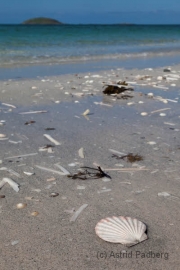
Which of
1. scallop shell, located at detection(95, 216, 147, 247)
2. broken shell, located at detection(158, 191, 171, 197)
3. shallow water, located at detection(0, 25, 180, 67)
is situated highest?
scallop shell, located at detection(95, 216, 147, 247)

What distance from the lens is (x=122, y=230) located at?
2.70 metres

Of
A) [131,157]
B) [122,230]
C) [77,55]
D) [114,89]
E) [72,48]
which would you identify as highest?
[122,230]

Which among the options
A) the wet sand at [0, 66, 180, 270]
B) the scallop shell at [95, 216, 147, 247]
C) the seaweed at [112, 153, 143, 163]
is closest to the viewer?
the wet sand at [0, 66, 180, 270]

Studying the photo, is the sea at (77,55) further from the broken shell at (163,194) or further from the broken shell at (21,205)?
the broken shell at (163,194)

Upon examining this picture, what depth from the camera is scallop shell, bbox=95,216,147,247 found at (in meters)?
2.64

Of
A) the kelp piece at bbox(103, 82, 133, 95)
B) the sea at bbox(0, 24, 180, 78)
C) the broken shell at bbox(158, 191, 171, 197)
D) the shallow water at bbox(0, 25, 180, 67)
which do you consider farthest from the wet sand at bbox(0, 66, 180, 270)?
the shallow water at bbox(0, 25, 180, 67)

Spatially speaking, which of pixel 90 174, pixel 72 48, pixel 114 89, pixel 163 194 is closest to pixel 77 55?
pixel 72 48

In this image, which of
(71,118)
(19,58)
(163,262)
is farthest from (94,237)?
(19,58)

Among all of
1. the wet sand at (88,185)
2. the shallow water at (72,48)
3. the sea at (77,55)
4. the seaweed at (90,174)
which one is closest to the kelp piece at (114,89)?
the wet sand at (88,185)

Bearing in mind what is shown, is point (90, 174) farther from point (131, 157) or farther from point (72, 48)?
point (72, 48)

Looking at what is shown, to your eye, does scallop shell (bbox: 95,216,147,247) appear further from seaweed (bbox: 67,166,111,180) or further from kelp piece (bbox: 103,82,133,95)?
kelp piece (bbox: 103,82,133,95)

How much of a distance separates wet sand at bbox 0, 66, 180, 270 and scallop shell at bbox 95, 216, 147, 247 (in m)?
0.04

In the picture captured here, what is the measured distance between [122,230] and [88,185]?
0.89 m

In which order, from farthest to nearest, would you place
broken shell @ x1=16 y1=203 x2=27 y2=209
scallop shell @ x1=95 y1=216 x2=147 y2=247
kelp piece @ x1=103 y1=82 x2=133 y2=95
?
kelp piece @ x1=103 y1=82 x2=133 y2=95 < broken shell @ x1=16 y1=203 x2=27 y2=209 < scallop shell @ x1=95 y1=216 x2=147 y2=247
